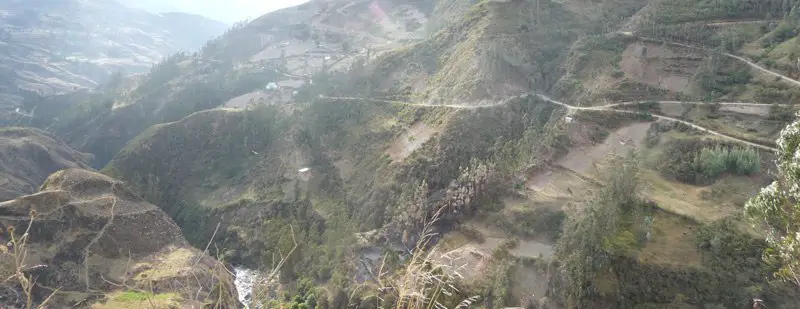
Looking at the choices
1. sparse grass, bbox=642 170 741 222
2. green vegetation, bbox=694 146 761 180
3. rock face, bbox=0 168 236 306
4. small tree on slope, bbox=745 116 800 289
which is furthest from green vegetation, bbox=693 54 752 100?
rock face, bbox=0 168 236 306

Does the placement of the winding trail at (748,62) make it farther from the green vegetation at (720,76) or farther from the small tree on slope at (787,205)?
the small tree on slope at (787,205)

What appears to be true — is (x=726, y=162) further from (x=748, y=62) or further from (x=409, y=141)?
(x=409, y=141)

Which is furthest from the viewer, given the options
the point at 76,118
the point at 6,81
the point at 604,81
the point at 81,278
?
the point at 6,81

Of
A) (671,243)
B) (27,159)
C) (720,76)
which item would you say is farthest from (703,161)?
(27,159)

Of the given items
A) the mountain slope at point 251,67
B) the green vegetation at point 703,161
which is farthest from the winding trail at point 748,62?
the mountain slope at point 251,67

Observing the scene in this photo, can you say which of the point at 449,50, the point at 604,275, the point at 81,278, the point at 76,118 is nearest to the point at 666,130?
the point at 604,275

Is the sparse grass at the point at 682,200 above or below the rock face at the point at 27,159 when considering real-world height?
above

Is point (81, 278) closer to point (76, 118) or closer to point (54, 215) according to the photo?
point (54, 215)
